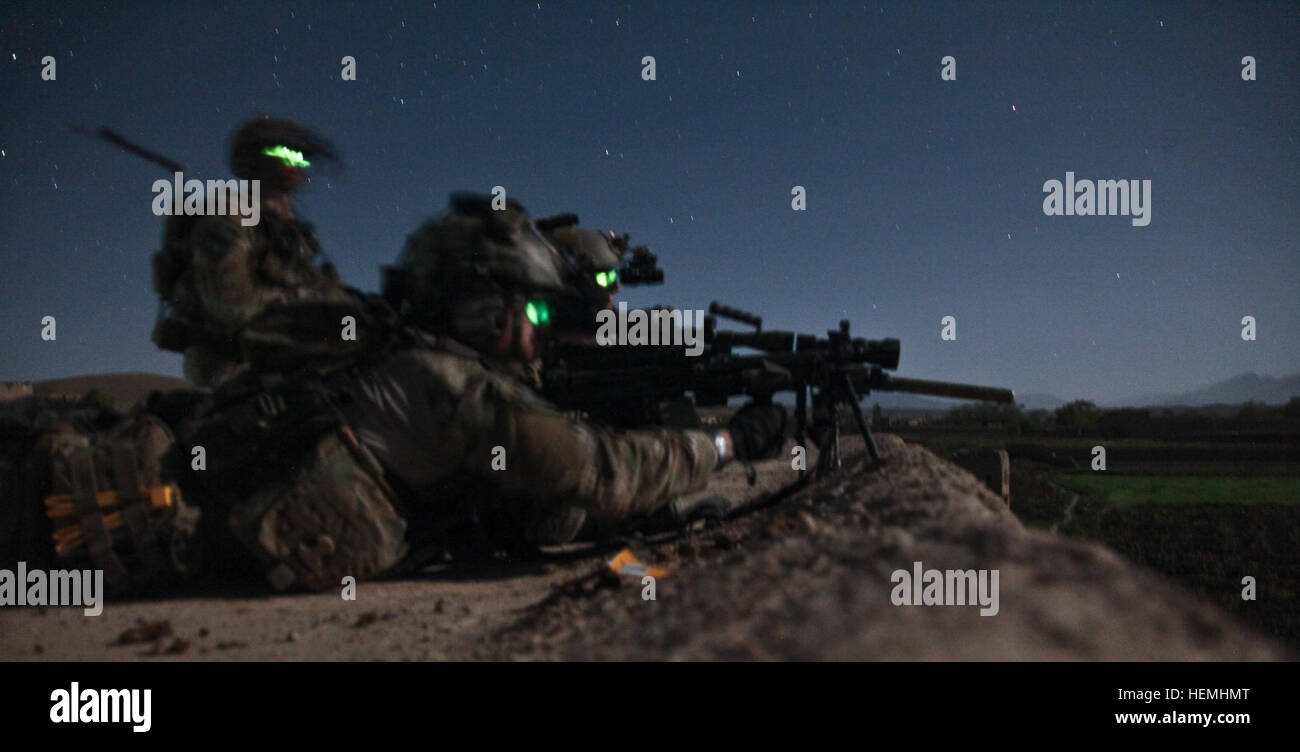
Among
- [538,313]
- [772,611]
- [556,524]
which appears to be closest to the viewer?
[772,611]

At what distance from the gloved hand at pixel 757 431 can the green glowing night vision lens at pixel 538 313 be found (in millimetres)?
1481

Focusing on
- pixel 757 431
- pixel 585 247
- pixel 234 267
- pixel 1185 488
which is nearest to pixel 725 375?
pixel 757 431

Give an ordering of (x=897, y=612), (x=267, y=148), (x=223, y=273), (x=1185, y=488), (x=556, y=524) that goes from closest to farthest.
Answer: (x=897, y=612) → (x=556, y=524) → (x=223, y=273) → (x=267, y=148) → (x=1185, y=488)

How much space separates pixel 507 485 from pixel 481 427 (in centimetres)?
38

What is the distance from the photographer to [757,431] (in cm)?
536

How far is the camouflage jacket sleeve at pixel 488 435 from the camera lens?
13.8 feet

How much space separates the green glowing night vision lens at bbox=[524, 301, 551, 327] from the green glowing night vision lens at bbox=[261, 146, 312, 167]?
10.5 ft

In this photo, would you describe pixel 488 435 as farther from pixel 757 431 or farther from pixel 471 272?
pixel 757 431

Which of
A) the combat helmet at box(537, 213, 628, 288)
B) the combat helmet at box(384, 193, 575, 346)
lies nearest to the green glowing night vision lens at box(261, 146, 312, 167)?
the combat helmet at box(537, 213, 628, 288)

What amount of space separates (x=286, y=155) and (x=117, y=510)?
153 inches

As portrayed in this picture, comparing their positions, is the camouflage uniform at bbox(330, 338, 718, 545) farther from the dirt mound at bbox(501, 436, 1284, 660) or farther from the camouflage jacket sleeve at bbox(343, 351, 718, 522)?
the dirt mound at bbox(501, 436, 1284, 660)

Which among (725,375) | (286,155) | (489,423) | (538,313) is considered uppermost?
(286,155)
